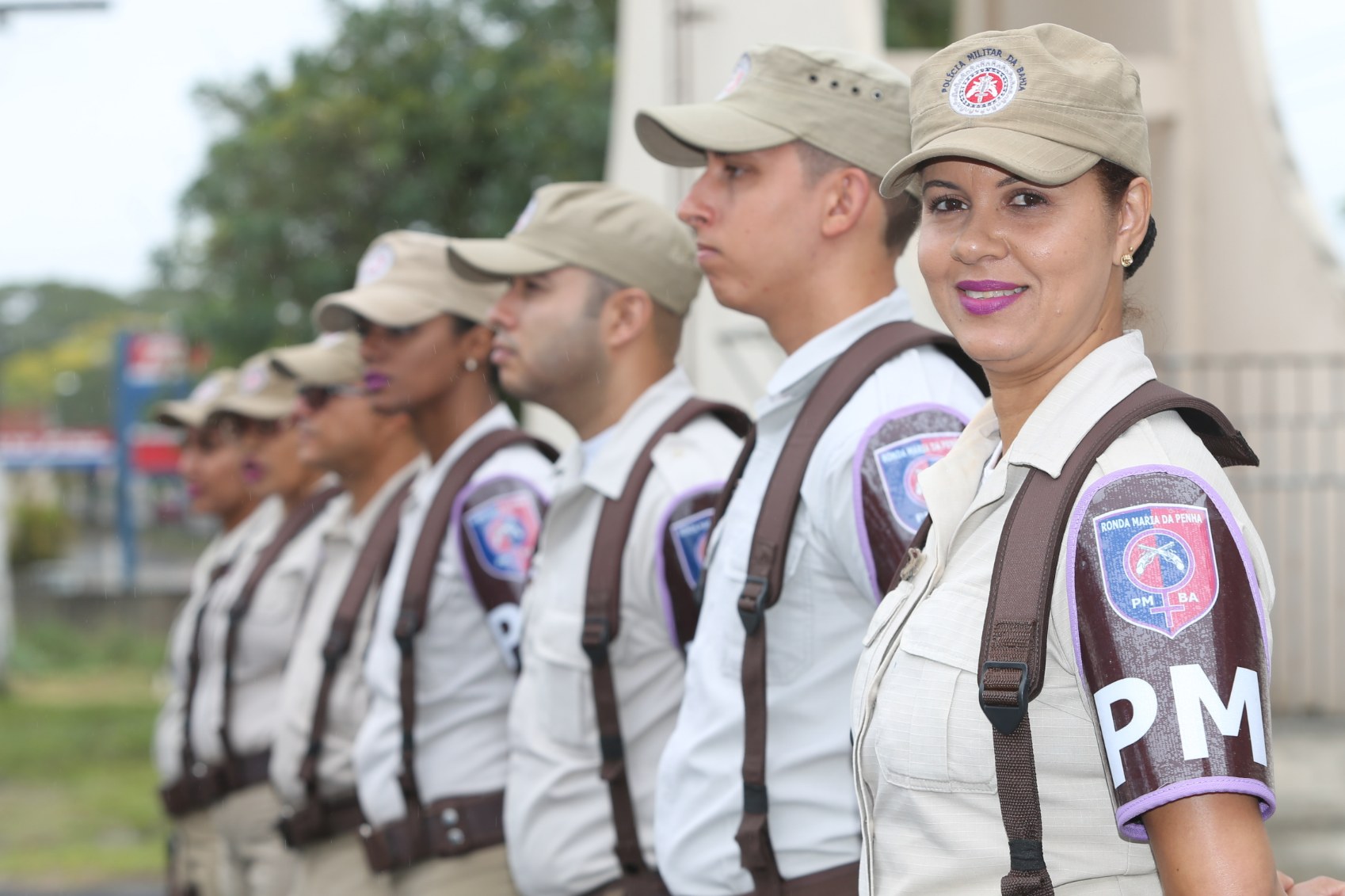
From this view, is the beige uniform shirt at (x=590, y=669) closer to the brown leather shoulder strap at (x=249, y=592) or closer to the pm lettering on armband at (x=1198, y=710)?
the pm lettering on armband at (x=1198, y=710)

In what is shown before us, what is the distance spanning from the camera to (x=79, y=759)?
47.4 feet

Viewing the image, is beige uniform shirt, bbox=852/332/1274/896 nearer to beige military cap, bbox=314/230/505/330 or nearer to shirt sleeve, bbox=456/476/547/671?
shirt sleeve, bbox=456/476/547/671

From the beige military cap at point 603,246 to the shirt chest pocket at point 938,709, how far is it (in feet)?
6.39

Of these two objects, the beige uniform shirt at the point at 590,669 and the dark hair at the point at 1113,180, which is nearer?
the dark hair at the point at 1113,180

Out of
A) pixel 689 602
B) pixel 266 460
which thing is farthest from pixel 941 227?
pixel 266 460

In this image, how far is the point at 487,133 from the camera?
13188mm

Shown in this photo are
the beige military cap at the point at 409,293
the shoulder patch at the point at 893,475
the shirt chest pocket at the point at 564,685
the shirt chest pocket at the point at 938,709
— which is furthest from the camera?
the beige military cap at the point at 409,293

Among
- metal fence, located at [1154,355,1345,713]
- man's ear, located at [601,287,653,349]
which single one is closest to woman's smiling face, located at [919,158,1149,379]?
man's ear, located at [601,287,653,349]

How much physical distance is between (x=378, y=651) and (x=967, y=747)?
8.68 ft

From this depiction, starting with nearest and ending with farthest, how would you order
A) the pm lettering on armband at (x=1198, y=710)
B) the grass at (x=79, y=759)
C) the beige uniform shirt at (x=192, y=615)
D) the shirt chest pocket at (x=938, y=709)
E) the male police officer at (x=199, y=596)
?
the pm lettering on armband at (x=1198, y=710) → the shirt chest pocket at (x=938, y=709) → the male police officer at (x=199, y=596) → the beige uniform shirt at (x=192, y=615) → the grass at (x=79, y=759)

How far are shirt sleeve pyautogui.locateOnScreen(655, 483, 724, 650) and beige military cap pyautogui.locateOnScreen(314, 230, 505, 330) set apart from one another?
59.4 inches

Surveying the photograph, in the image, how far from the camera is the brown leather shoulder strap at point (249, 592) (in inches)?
225

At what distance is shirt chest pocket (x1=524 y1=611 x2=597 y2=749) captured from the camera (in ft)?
10.9

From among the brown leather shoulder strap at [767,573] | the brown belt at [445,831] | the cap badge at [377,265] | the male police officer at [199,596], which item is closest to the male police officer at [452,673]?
the brown belt at [445,831]
